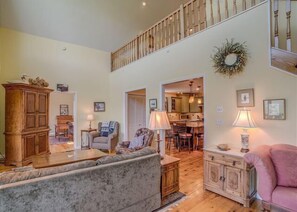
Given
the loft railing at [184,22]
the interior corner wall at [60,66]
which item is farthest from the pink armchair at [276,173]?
the interior corner wall at [60,66]

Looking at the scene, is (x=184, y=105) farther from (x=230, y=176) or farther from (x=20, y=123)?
(x=20, y=123)

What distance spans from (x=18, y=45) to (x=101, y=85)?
3.00 m

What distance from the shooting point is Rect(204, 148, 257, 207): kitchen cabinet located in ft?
8.22

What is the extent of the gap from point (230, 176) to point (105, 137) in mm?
4407

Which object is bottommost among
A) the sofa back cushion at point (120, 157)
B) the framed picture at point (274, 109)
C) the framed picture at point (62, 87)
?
the sofa back cushion at point (120, 157)

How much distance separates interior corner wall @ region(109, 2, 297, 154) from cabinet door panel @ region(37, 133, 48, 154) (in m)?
3.94

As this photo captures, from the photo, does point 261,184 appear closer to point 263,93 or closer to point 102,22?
point 263,93

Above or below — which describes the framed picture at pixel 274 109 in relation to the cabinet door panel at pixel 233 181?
above

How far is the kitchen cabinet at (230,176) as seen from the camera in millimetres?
2506

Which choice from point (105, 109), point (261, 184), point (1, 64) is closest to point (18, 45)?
point (1, 64)

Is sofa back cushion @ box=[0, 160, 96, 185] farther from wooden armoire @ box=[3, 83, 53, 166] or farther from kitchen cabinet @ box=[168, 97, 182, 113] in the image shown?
kitchen cabinet @ box=[168, 97, 182, 113]

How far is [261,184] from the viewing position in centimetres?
220

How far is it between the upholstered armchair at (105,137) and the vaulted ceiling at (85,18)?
3.29 m

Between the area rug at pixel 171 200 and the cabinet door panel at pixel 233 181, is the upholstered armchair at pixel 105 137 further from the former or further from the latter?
the cabinet door panel at pixel 233 181
